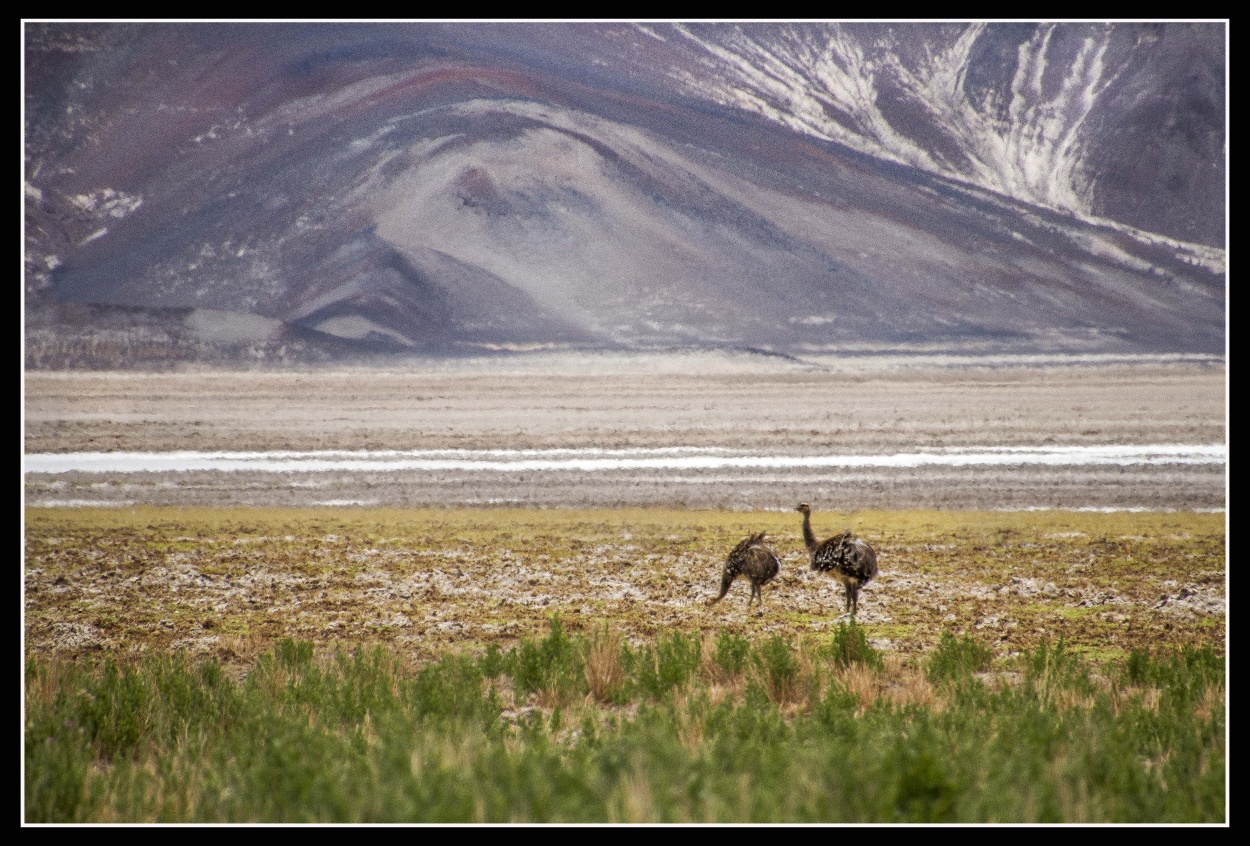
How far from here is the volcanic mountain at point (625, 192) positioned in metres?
39.5

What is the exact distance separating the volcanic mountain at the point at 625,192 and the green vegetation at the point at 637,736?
26888mm

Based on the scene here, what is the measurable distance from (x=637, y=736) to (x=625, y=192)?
202 ft

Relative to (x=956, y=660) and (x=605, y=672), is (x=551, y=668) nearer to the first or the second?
(x=605, y=672)

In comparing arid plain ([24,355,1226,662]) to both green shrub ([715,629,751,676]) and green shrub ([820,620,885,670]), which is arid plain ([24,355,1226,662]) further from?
green shrub ([715,629,751,676])

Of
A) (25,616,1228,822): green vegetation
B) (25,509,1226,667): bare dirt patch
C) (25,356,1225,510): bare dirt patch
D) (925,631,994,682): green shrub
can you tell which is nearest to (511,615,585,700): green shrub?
(25,616,1228,822): green vegetation

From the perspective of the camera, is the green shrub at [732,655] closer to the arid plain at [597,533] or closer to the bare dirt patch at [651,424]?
the arid plain at [597,533]

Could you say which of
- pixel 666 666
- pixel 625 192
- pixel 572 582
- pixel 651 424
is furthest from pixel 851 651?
pixel 625 192

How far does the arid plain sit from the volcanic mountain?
1307 cm

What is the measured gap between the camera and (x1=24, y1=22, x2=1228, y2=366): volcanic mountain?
39.5 meters

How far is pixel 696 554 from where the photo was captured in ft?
35.7

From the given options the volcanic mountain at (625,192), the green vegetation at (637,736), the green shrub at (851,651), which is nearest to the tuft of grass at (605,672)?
the green vegetation at (637,736)

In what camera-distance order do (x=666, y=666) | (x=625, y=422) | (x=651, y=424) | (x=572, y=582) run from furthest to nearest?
(x=625, y=422) → (x=651, y=424) → (x=572, y=582) → (x=666, y=666)

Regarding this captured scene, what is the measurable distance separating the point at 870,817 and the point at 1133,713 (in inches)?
87.0

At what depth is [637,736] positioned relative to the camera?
16.1 ft
